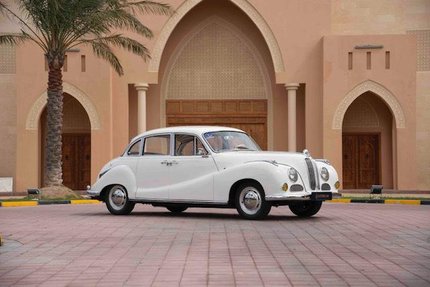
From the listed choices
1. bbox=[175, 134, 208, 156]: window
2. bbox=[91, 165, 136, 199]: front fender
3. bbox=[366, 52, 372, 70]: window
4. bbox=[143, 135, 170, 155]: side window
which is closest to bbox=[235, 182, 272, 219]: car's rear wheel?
bbox=[175, 134, 208, 156]: window

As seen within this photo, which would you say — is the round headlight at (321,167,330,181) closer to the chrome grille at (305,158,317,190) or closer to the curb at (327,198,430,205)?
the chrome grille at (305,158,317,190)

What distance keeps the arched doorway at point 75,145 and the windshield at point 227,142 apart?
17094 mm

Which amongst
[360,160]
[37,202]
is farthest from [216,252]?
[360,160]

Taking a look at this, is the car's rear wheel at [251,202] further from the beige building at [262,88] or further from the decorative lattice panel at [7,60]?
the decorative lattice panel at [7,60]

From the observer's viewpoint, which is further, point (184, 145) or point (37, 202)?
point (37, 202)

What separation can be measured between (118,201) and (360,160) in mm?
17384

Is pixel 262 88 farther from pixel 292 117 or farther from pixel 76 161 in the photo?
pixel 76 161

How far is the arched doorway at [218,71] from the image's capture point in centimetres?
3116

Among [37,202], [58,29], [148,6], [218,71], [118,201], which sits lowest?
[37,202]

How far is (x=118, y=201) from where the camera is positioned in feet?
48.9

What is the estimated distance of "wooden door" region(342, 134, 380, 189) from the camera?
30.4 metres

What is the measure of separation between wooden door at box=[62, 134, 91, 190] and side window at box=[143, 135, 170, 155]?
636 inches

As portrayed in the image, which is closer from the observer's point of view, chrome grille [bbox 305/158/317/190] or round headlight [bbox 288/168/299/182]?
round headlight [bbox 288/168/299/182]

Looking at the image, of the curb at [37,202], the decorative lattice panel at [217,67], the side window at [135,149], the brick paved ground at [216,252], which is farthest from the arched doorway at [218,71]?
the brick paved ground at [216,252]
